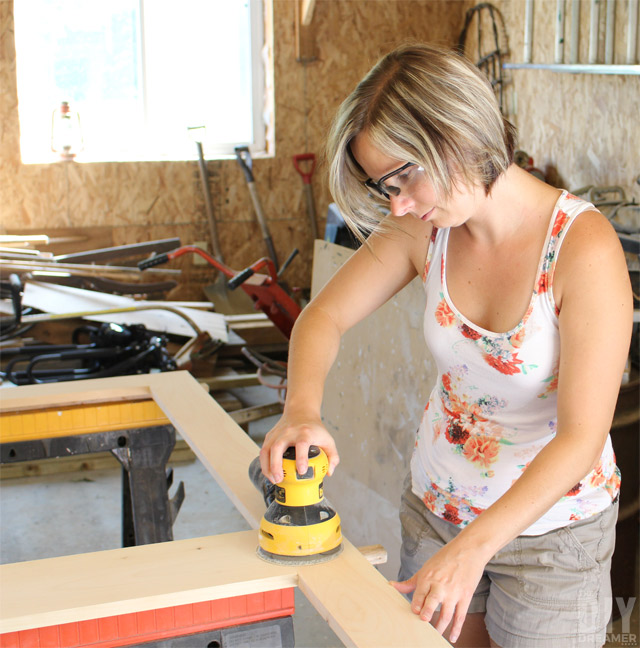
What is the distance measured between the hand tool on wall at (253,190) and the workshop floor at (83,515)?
2.46m

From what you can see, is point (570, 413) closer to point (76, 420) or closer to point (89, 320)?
point (76, 420)

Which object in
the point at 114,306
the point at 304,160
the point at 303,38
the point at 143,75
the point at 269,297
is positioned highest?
the point at 303,38

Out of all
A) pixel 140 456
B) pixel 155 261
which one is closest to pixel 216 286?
pixel 155 261

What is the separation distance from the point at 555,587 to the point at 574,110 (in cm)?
425

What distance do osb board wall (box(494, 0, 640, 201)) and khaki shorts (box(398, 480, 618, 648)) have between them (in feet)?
11.1

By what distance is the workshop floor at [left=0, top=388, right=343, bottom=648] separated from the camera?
3.21m

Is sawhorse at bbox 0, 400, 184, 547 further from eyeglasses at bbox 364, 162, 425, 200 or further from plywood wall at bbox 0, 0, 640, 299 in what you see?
plywood wall at bbox 0, 0, 640, 299

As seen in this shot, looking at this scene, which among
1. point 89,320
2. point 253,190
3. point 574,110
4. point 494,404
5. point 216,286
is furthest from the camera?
point 253,190

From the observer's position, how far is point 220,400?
14.8 feet

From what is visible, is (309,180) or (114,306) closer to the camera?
(114,306)

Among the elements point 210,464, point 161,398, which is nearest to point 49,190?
point 161,398

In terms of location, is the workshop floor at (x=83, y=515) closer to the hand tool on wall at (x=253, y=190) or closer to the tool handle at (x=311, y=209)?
the hand tool on wall at (x=253, y=190)

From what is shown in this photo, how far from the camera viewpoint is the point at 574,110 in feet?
16.2

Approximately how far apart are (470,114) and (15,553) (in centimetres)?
276
